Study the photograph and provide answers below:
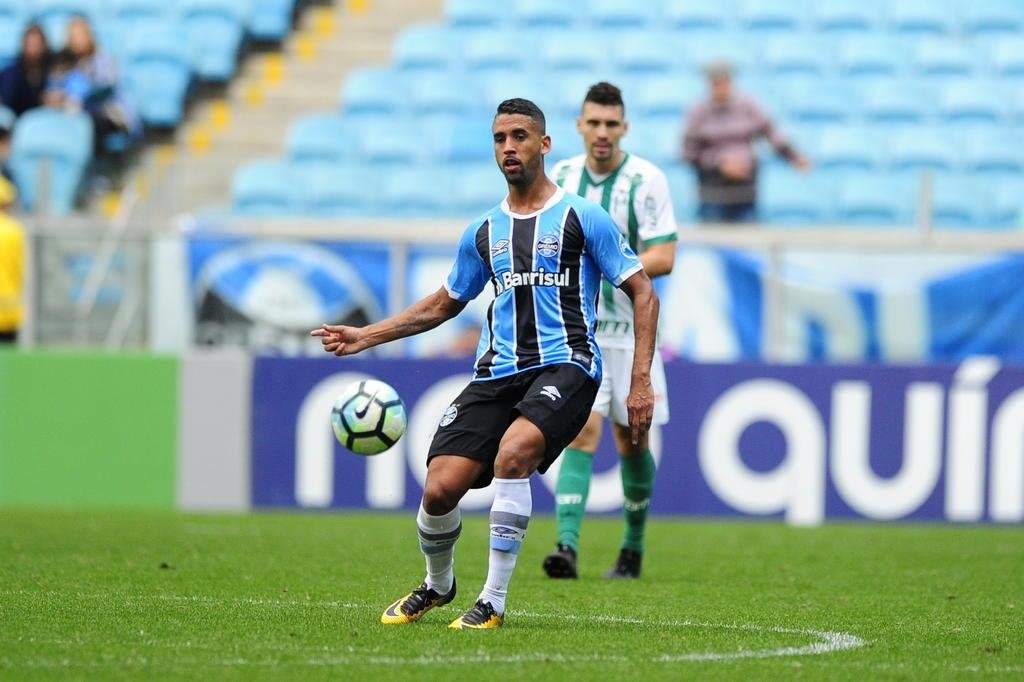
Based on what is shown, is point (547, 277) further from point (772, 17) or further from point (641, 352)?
point (772, 17)

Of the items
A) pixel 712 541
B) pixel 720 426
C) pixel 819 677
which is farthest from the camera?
pixel 720 426

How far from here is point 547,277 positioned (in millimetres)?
6656

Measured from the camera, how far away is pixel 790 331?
548 inches

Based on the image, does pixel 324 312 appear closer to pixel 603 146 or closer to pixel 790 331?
pixel 790 331

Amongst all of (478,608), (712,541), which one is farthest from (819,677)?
(712,541)

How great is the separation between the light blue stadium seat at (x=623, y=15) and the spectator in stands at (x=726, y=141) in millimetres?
4070

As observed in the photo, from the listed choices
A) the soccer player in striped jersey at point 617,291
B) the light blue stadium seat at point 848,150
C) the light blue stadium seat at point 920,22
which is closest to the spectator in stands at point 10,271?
the soccer player in striped jersey at point 617,291

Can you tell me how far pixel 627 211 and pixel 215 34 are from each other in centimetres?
1119

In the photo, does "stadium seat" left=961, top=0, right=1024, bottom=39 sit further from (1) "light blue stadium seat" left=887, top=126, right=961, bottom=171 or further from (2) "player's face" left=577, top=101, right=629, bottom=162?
(2) "player's face" left=577, top=101, right=629, bottom=162

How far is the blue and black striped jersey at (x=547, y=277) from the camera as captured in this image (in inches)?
262

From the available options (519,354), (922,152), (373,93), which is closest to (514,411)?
(519,354)

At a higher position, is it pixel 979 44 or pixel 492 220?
pixel 979 44

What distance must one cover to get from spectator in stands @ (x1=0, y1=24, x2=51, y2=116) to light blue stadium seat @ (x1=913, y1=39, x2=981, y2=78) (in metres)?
9.00

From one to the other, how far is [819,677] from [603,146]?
4.05 meters
